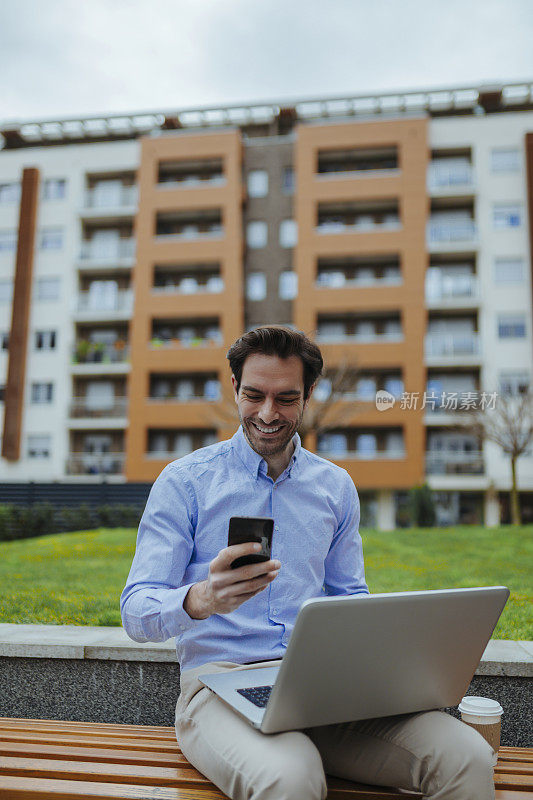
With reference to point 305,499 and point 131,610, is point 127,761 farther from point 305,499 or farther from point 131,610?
point 305,499

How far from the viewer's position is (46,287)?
84.2 ft

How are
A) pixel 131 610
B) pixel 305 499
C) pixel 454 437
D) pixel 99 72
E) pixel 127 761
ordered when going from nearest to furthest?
pixel 131 610 < pixel 127 761 < pixel 305 499 < pixel 99 72 < pixel 454 437

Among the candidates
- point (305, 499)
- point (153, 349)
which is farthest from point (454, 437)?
point (305, 499)

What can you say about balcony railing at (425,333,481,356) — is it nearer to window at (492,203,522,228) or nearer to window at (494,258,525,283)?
window at (494,258,525,283)

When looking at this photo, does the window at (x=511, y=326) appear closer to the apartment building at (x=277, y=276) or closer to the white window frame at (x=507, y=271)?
the apartment building at (x=277, y=276)

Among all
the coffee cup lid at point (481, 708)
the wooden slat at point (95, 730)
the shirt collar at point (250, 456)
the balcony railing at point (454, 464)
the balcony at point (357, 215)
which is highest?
the balcony at point (357, 215)

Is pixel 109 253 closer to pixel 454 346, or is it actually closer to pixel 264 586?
pixel 454 346

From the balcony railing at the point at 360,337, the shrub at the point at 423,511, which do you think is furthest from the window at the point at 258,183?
the shrub at the point at 423,511

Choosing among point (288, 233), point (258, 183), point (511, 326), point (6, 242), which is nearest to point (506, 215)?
point (511, 326)

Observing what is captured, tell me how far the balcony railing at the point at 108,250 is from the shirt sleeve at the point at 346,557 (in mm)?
24010

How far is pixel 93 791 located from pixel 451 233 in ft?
78.5

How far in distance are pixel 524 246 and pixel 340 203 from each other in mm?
6353

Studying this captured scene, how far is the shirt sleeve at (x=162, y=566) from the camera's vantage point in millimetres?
1663

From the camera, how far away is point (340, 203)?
24.3m
